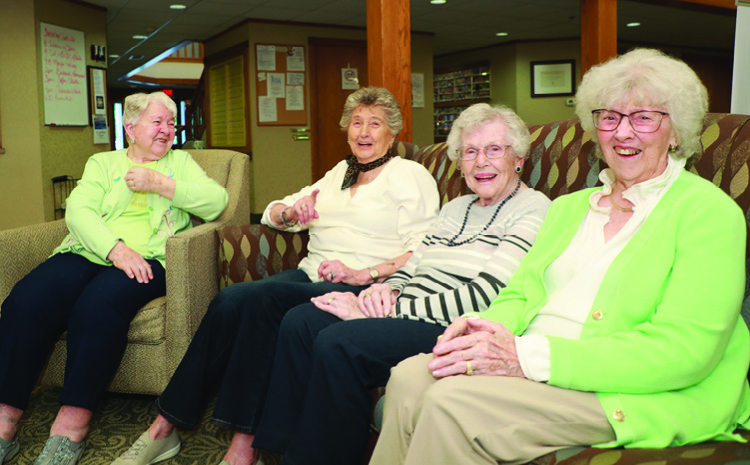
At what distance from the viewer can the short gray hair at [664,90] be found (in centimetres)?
131

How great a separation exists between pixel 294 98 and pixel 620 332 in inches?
257

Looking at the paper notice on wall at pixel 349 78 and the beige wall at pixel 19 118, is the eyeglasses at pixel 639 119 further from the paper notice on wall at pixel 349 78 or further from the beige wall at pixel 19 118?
the paper notice on wall at pixel 349 78

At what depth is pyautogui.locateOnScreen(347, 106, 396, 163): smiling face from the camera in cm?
230

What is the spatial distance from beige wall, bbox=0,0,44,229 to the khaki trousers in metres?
5.47

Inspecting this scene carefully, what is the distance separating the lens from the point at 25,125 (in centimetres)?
558

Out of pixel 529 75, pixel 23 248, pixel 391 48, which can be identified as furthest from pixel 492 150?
pixel 529 75

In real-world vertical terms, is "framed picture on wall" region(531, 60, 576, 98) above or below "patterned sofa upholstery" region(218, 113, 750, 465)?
above

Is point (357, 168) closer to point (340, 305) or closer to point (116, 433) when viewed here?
point (340, 305)

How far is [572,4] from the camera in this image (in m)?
6.83

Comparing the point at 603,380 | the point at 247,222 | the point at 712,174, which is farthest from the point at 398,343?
the point at 247,222

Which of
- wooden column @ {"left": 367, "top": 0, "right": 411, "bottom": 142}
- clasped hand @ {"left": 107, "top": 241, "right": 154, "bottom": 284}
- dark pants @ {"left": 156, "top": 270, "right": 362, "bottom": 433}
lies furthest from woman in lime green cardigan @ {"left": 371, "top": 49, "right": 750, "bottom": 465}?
wooden column @ {"left": 367, "top": 0, "right": 411, "bottom": 142}

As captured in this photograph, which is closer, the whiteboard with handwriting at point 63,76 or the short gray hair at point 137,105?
the short gray hair at point 137,105

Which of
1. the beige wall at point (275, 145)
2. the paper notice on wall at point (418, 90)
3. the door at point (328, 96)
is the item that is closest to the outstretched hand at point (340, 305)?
the beige wall at point (275, 145)

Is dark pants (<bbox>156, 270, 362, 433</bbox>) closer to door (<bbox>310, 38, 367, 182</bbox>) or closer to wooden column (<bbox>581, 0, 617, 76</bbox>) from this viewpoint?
wooden column (<bbox>581, 0, 617, 76</bbox>)
